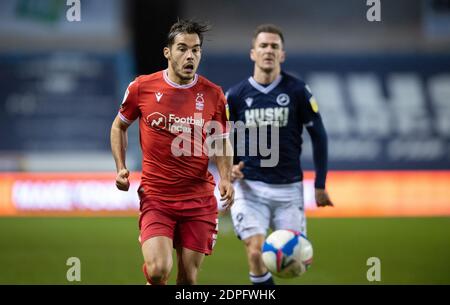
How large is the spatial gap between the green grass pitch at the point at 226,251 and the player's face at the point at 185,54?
3.06 meters

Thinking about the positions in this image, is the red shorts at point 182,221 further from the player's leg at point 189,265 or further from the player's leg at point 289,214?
the player's leg at point 289,214

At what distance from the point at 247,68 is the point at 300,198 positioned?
1256 centimetres

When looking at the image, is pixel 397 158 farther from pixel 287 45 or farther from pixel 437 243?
pixel 437 243

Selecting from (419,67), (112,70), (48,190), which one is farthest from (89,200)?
(419,67)

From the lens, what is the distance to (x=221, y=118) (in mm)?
6203

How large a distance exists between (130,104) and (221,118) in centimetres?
74

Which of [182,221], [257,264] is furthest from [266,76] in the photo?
[182,221]

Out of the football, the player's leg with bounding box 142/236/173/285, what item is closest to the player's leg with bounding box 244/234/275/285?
the football

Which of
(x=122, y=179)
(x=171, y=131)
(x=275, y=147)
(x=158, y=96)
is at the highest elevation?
(x=158, y=96)

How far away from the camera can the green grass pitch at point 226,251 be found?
28.5ft

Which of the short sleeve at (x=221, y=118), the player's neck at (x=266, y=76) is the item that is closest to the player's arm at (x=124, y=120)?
the short sleeve at (x=221, y=118)

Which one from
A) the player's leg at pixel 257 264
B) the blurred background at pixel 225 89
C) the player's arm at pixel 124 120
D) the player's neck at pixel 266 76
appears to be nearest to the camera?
the player's arm at pixel 124 120

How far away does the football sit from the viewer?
20.5 feet

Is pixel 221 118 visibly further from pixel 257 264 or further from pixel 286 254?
pixel 257 264
